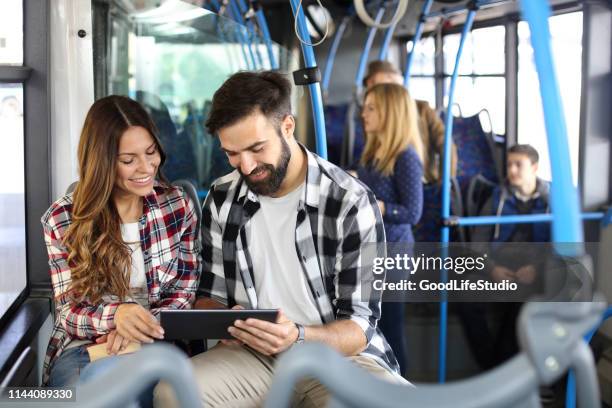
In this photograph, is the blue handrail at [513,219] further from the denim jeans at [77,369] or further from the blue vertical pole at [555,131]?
the blue vertical pole at [555,131]

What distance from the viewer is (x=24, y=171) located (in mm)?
2166

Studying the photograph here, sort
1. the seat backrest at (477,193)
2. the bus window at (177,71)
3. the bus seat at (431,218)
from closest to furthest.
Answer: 1. the bus window at (177,71)
2. the bus seat at (431,218)
3. the seat backrest at (477,193)

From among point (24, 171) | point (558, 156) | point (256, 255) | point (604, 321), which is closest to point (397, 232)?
point (604, 321)

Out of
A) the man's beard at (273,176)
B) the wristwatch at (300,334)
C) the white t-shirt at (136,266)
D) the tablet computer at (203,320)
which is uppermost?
the man's beard at (273,176)

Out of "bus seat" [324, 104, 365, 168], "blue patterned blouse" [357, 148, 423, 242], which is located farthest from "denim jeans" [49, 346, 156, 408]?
"bus seat" [324, 104, 365, 168]

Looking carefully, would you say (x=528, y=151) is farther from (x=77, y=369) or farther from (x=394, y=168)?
(x=77, y=369)

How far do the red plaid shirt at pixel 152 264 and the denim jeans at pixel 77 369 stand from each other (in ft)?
0.14

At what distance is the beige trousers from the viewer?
6.00ft

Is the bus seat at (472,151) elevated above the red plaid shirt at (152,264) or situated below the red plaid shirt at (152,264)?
above

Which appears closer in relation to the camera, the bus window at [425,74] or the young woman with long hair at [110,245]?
the young woman with long hair at [110,245]

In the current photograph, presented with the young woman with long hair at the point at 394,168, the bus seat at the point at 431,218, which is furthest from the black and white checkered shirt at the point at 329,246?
the bus seat at the point at 431,218

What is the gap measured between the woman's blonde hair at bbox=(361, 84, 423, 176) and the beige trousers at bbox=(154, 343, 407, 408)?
153cm

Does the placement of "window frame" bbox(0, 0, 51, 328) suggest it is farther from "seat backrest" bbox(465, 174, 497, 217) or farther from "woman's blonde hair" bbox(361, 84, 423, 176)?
"seat backrest" bbox(465, 174, 497, 217)

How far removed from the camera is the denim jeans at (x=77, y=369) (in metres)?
1.81
